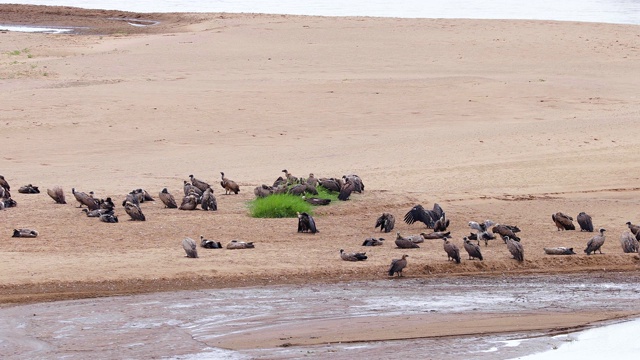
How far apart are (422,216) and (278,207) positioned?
6.31 ft

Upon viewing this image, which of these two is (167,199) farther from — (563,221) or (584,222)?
(584,222)

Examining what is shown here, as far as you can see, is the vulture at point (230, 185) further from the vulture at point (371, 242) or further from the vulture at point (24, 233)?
the vulture at point (24, 233)

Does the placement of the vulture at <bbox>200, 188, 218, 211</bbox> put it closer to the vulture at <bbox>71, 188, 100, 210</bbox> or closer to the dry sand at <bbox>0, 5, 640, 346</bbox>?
the dry sand at <bbox>0, 5, 640, 346</bbox>

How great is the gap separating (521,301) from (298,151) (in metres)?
8.99

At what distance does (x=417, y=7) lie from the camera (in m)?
50.2

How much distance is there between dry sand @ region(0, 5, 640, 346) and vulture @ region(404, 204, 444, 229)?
146 millimetres

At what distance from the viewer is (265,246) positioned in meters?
13.2

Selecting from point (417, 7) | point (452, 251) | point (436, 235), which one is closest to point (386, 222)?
point (436, 235)

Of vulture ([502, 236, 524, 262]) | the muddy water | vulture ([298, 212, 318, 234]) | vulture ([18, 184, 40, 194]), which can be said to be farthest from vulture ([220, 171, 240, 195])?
vulture ([502, 236, 524, 262])

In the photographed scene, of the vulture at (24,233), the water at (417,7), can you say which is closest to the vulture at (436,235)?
the vulture at (24,233)

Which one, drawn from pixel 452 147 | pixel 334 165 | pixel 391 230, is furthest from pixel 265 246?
pixel 452 147

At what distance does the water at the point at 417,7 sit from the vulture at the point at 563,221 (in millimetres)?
27506

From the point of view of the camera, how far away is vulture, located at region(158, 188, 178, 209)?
15.2 m

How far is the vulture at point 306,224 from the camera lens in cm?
1376
